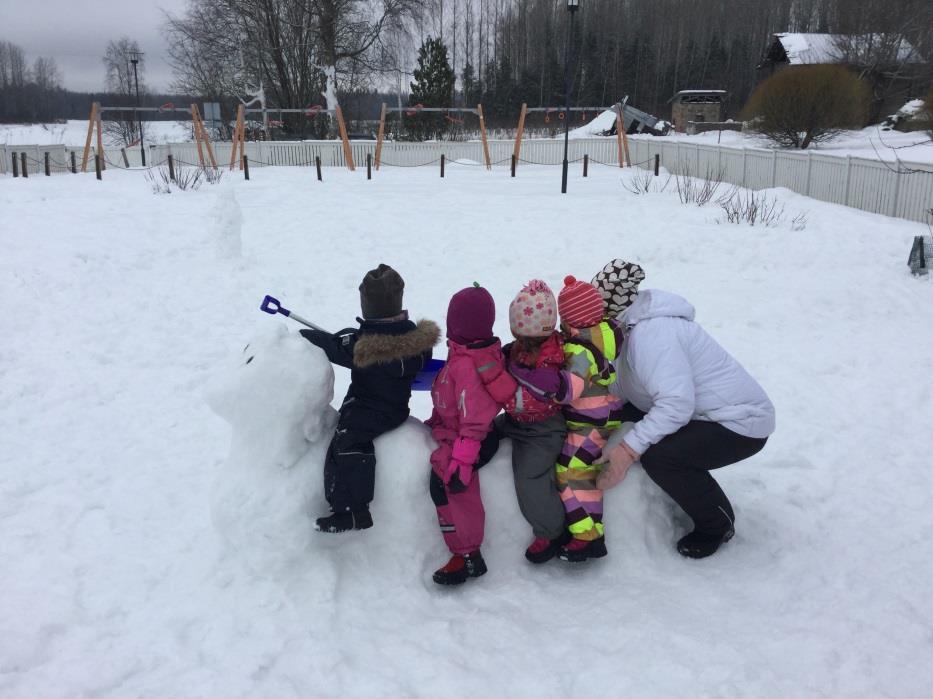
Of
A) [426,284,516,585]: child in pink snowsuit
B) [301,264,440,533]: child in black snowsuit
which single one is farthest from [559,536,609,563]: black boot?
[301,264,440,533]: child in black snowsuit

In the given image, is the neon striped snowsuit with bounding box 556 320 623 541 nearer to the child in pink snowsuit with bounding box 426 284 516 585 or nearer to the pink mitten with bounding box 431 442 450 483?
the child in pink snowsuit with bounding box 426 284 516 585

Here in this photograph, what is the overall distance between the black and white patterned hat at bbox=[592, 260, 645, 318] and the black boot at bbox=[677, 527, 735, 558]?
117 centimetres

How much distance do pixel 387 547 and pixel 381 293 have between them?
1.18 meters

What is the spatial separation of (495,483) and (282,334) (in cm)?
120

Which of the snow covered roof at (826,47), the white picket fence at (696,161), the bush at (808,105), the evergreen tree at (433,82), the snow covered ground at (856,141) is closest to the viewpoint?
the white picket fence at (696,161)

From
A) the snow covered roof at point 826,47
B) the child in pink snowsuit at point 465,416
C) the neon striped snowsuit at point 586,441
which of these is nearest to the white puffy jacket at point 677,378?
the neon striped snowsuit at point 586,441

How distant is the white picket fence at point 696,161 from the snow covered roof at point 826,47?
19432mm

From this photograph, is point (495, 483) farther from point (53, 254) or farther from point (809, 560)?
point (53, 254)

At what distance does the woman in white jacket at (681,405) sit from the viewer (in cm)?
321

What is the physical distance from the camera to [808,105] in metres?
25.2

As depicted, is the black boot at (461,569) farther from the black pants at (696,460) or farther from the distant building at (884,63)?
the distant building at (884,63)

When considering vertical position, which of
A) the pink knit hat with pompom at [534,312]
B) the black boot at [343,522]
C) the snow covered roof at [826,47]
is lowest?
the black boot at [343,522]

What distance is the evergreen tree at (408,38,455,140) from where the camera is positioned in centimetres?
3738

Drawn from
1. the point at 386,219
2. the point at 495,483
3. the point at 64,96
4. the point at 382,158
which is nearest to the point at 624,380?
the point at 495,483
